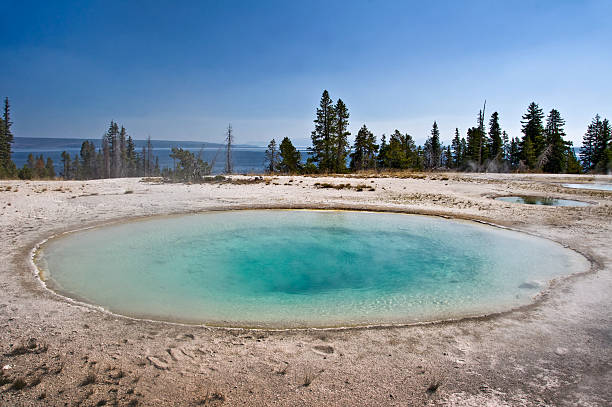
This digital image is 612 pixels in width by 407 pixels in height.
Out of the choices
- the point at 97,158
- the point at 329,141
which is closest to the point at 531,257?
the point at 329,141

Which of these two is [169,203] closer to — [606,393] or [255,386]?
[255,386]

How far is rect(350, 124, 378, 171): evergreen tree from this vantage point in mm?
55562

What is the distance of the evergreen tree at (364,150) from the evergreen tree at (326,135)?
8.78 metres

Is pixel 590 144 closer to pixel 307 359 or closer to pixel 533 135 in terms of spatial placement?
pixel 533 135

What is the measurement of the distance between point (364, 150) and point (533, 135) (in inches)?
961

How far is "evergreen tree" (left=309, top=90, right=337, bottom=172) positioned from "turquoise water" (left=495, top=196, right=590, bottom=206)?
2833cm

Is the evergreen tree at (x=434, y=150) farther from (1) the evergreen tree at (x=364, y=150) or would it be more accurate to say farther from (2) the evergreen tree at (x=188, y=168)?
(2) the evergreen tree at (x=188, y=168)

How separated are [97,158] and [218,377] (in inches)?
4037

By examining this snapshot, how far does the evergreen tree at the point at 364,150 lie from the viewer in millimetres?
55562

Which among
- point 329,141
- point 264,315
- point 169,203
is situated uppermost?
point 329,141

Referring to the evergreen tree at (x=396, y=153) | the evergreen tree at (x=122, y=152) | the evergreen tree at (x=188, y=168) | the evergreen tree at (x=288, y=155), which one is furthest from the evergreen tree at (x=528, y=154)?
the evergreen tree at (x=122, y=152)

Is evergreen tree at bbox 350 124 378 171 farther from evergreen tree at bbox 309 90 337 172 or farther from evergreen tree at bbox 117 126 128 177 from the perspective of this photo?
evergreen tree at bbox 117 126 128 177

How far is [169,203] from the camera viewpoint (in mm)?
15508

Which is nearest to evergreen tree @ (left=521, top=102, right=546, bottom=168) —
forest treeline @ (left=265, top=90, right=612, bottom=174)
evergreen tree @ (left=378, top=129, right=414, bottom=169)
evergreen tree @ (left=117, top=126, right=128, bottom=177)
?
forest treeline @ (left=265, top=90, right=612, bottom=174)
